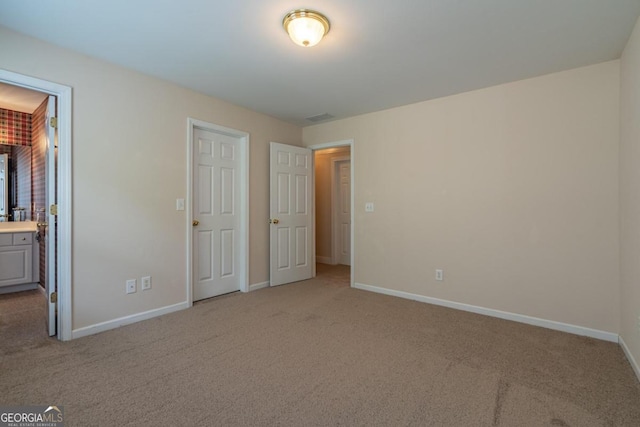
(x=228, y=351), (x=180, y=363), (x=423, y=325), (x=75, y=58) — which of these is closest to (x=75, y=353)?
A: (x=180, y=363)

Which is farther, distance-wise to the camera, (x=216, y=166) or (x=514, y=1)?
(x=216, y=166)

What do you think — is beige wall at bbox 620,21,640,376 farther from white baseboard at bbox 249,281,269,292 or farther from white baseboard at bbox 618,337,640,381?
white baseboard at bbox 249,281,269,292

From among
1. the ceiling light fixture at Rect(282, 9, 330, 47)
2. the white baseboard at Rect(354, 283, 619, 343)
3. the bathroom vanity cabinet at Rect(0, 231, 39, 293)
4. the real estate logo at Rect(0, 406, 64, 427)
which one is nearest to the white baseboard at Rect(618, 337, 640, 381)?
the white baseboard at Rect(354, 283, 619, 343)

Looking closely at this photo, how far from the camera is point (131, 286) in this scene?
283cm

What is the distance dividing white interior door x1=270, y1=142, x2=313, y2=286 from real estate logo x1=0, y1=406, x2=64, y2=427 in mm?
2651

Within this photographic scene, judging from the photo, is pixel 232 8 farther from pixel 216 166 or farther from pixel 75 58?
pixel 216 166

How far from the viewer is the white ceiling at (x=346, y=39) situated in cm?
192

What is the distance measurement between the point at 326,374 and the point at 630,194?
98.4 inches

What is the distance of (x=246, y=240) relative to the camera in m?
3.91

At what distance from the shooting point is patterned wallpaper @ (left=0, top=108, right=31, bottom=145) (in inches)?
154

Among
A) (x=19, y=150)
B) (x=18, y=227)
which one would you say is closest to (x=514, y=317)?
(x=18, y=227)

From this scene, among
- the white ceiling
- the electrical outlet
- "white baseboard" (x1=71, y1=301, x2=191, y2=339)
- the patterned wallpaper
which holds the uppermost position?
the white ceiling

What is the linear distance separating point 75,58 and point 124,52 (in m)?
0.41

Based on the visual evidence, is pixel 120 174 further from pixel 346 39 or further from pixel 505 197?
pixel 505 197
